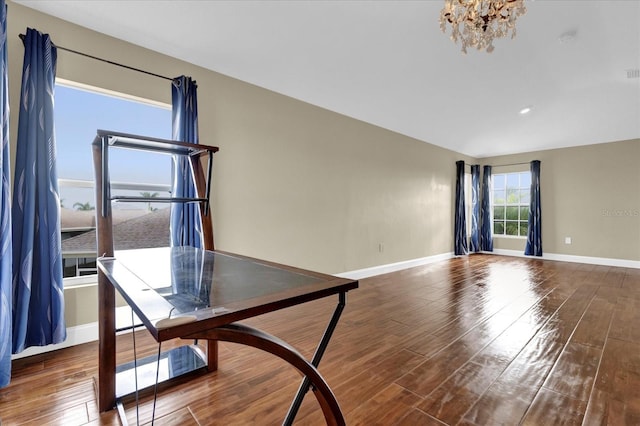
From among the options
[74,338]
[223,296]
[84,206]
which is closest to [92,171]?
[84,206]

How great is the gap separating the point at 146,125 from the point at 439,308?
343 cm

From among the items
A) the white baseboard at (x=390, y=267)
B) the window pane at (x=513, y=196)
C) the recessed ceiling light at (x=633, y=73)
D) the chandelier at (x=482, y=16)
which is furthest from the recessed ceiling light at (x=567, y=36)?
the window pane at (x=513, y=196)

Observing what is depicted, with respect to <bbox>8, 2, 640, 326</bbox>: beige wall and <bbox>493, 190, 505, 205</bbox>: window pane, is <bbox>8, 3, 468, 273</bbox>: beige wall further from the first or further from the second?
<bbox>493, 190, 505, 205</bbox>: window pane

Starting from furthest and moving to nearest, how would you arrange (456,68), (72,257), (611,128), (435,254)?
1. (435,254)
2. (611,128)
3. (456,68)
4. (72,257)

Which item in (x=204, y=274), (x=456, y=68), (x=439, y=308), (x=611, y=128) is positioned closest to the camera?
(x=204, y=274)

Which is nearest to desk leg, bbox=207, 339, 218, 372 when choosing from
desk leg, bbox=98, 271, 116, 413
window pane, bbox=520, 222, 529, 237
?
desk leg, bbox=98, 271, 116, 413

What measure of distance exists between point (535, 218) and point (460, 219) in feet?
4.93

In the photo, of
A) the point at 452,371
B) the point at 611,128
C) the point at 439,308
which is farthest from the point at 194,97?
the point at 611,128

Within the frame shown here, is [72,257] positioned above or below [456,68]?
below

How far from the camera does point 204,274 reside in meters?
1.17

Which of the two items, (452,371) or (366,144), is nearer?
(452,371)

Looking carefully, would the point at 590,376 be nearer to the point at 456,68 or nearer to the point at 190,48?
the point at 456,68

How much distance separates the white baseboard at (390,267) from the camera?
4473 mm

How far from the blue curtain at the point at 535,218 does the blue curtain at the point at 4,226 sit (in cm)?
796
